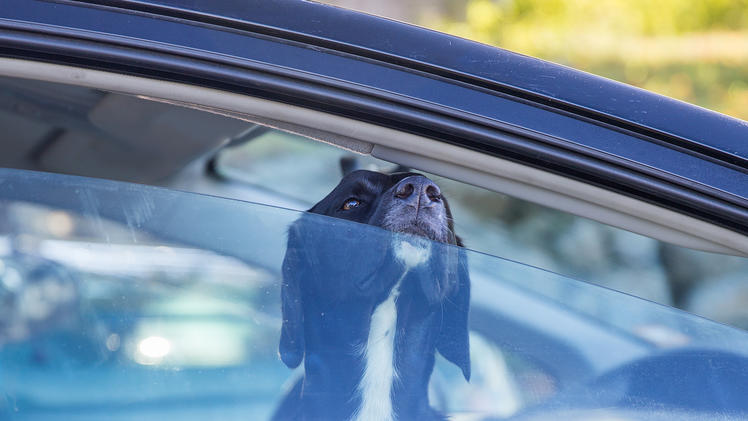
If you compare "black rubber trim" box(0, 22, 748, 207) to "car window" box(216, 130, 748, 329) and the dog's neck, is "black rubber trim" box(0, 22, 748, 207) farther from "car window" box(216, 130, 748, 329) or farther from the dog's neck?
"car window" box(216, 130, 748, 329)

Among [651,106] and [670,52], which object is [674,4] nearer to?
[670,52]

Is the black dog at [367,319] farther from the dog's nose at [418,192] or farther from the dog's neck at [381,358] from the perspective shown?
the dog's nose at [418,192]

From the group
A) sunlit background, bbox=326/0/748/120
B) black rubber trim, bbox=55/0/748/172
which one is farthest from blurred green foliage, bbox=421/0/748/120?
black rubber trim, bbox=55/0/748/172

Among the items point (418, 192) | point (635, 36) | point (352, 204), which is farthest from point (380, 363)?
point (635, 36)

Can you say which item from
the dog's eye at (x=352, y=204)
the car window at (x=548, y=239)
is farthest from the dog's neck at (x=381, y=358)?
the car window at (x=548, y=239)

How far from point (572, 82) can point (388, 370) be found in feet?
1.90

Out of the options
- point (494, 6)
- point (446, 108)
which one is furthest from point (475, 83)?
point (494, 6)

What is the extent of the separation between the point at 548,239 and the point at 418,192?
7.01 feet

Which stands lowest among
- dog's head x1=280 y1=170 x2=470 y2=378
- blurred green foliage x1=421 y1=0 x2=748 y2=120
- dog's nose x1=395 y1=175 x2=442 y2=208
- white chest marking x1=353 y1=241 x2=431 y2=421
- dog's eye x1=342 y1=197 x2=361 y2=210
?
white chest marking x1=353 y1=241 x2=431 y2=421

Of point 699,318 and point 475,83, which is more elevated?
point 475,83

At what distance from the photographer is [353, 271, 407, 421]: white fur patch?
133 centimetres

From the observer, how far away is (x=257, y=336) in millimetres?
1316

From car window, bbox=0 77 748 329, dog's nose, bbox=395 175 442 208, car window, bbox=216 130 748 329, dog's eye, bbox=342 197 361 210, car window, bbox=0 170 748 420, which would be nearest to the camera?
car window, bbox=0 170 748 420

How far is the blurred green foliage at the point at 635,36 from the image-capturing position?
9.02 m
